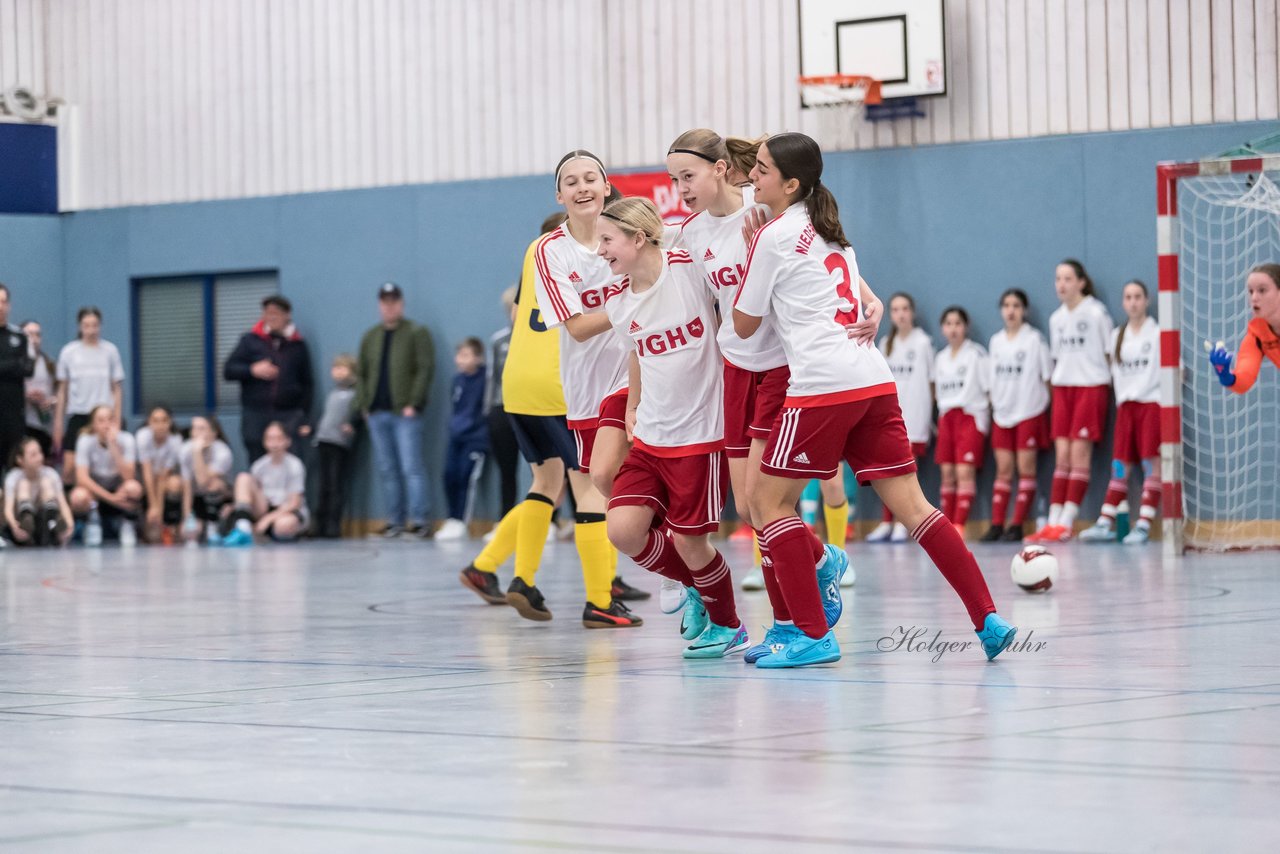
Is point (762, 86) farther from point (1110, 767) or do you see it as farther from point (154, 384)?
point (1110, 767)

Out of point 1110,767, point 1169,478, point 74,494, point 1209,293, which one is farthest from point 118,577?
point 1110,767

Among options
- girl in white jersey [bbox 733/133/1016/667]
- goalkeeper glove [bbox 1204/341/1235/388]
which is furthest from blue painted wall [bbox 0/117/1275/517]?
girl in white jersey [bbox 733/133/1016/667]

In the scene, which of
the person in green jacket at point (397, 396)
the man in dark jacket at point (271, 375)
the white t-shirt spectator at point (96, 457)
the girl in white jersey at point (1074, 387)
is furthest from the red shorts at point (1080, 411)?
the white t-shirt spectator at point (96, 457)

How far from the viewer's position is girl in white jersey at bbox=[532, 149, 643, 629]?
24.7 ft

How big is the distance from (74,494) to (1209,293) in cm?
1095

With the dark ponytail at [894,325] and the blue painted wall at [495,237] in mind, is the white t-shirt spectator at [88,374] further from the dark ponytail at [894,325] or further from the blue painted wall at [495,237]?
the dark ponytail at [894,325]

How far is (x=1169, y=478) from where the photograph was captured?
1312 cm

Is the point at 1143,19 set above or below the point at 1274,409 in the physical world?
above

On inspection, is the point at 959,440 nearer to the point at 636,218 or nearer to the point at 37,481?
the point at 37,481

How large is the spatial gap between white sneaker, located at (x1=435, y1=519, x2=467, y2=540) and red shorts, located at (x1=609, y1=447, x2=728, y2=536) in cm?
1196

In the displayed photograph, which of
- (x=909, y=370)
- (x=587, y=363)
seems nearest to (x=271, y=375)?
(x=909, y=370)

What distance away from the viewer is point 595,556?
8.33 metres

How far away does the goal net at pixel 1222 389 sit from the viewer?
15.3 metres

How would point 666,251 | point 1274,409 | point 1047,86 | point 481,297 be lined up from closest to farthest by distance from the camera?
point 666,251 < point 1274,409 < point 1047,86 < point 481,297
